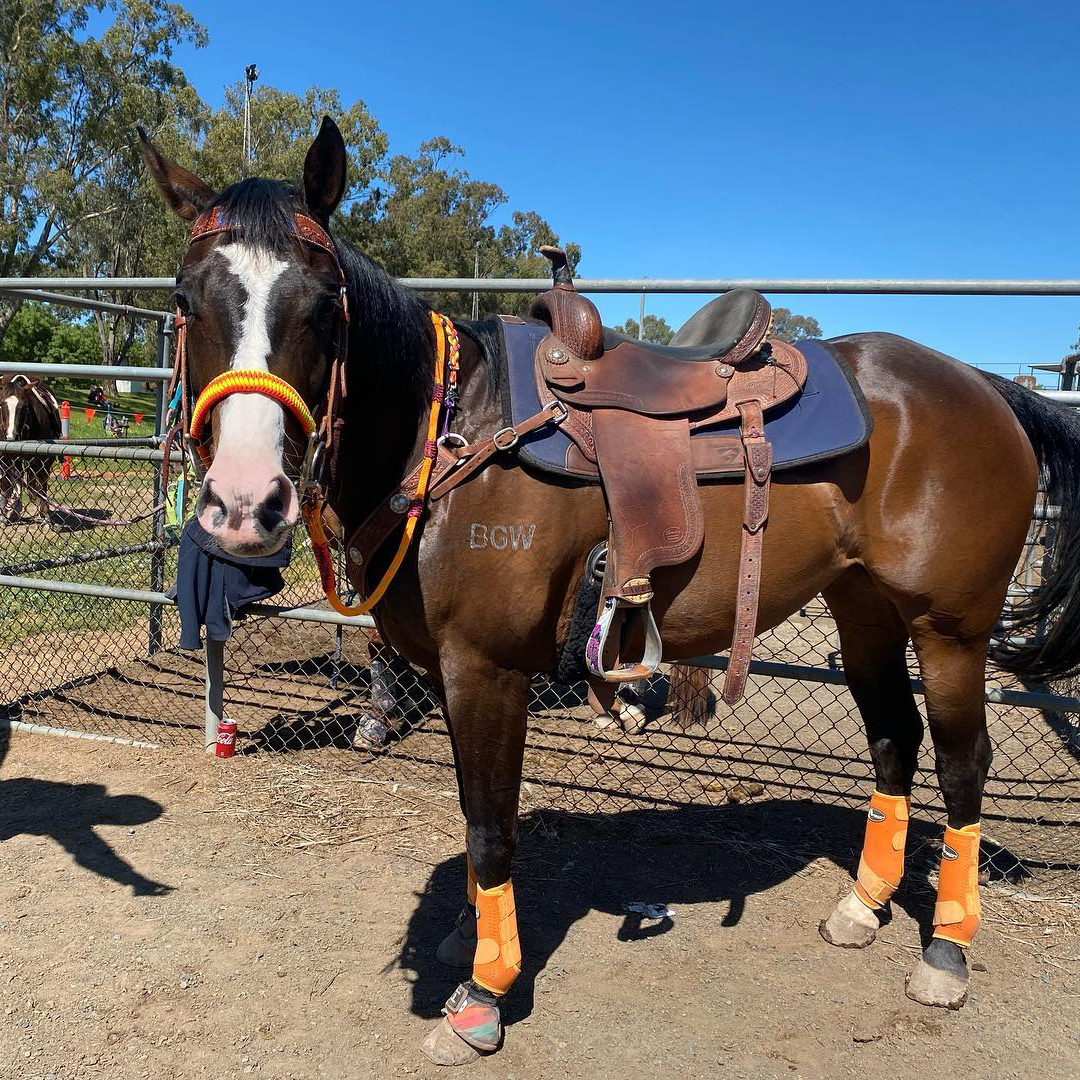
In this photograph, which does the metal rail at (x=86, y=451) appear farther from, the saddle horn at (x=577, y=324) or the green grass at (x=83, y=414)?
the green grass at (x=83, y=414)

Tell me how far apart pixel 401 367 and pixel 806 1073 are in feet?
6.99

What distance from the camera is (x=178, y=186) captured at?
181cm

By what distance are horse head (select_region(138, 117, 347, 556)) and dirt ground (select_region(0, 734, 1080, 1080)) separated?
160cm

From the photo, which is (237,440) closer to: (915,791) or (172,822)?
(172,822)

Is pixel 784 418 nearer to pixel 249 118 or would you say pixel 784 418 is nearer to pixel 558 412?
pixel 558 412

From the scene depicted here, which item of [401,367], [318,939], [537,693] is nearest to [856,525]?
[401,367]

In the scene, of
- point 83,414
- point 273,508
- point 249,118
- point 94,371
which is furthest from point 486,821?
point 249,118

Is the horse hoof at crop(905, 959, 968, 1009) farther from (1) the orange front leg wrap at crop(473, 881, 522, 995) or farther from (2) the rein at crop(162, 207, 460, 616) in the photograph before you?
(2) the rein at crop(162, 207, 460, 616)

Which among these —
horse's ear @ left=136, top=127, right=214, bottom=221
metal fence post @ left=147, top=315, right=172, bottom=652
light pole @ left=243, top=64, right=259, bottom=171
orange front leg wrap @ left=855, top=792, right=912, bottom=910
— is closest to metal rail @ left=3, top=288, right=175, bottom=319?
metal fence post @ left=147, top=315, right=172, bottom=652

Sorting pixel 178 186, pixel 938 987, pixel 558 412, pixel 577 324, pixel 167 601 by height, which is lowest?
pixel 938 987

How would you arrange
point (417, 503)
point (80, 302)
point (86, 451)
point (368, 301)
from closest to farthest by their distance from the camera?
point (368, 301) < point (417, 503) < point (86, 451) < point (80, 302)

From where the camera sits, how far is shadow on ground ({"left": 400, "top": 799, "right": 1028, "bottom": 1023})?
100 inches

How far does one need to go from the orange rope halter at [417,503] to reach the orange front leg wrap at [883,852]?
191 centimetres

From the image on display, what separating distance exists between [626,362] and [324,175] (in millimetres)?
865
